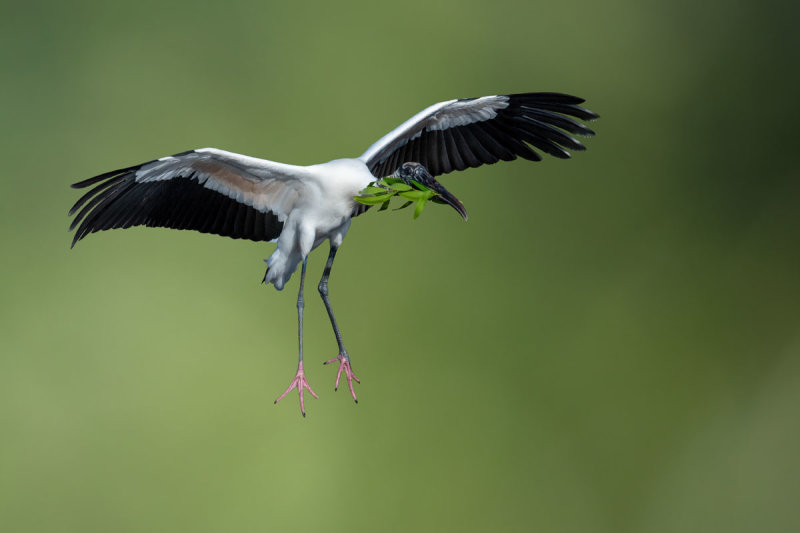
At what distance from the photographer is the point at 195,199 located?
1872 millimetres

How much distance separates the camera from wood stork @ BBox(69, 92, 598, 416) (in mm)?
1727

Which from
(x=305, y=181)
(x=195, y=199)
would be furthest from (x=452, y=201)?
(x=195, y=199)

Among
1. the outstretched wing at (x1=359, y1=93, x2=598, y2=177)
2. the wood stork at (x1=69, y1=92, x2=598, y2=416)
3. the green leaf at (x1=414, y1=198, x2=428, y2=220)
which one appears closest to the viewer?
the green leaf at (x1=414, y1=198, x2=428, y2=220)

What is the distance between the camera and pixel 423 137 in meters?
2.06

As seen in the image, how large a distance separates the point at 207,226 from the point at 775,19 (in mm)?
3144

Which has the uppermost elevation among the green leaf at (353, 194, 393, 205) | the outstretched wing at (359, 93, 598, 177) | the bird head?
the outstretched wing at (359, 93, 598, 177)

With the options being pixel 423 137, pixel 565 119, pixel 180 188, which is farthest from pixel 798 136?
pixel 180 188

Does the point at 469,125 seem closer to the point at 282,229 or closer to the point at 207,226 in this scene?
the point at 282,229

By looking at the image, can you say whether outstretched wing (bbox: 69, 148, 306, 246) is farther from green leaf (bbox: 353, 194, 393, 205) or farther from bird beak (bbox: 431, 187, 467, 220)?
bird beak (bbox: 431, 187, 467, 220)

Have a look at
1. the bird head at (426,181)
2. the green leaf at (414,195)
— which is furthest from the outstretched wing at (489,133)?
the green leaf at (414,195)

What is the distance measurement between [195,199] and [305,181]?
31 centimetres

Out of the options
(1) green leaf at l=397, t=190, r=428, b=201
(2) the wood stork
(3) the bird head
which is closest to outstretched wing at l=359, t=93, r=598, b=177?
(2) the wood stork

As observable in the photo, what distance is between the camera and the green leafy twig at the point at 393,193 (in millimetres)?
1640

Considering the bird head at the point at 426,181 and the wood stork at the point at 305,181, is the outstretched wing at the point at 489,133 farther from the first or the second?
the bird head at the point at 426,181
